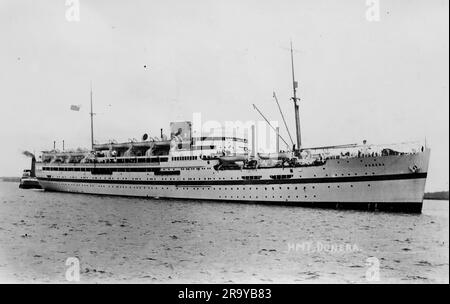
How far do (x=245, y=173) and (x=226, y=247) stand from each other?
63.9ft

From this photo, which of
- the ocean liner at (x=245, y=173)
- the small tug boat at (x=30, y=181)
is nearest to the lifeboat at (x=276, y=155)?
the ocean liner at (x=245, y=173)

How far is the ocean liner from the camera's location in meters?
30.0

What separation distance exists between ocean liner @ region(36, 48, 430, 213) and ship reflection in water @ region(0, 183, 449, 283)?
3.32m

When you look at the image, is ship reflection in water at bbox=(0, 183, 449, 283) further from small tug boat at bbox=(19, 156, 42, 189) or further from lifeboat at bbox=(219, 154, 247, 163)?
small tug boat at bbox=(19, 156, 42, 189)

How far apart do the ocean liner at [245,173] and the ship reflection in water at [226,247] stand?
3321 millimetres

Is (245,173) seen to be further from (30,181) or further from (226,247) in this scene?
(30,181)

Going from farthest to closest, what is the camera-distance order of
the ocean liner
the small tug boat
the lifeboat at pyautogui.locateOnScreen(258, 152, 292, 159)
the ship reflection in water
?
1. the small tug boat
2. the lifeboat at pyautogui.locateOnScreen(258, 152, 292, 159)
3. the ocean liner
4. the ship reflection in water

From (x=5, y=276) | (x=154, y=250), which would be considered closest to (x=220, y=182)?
(x=154, y=250)

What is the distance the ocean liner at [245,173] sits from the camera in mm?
30016

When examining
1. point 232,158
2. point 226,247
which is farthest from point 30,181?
point 226,247

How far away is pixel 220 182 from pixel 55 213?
583 inches

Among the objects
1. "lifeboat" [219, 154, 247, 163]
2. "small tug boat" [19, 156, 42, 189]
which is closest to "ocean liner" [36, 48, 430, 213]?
"lifeboat" [219, 154, 247, 163]
